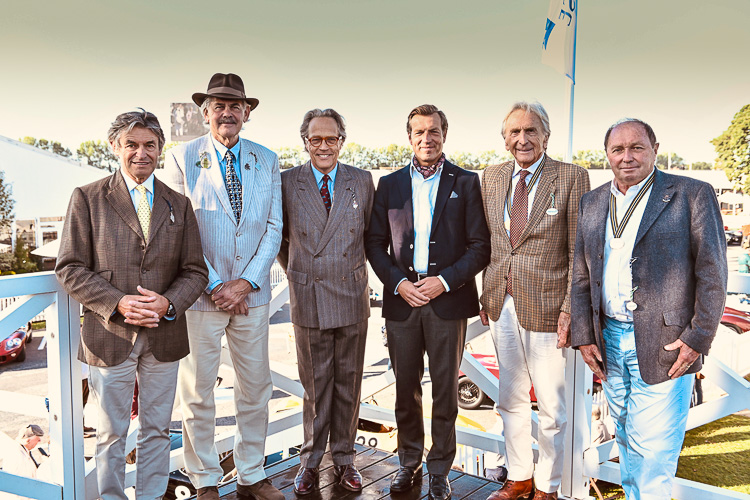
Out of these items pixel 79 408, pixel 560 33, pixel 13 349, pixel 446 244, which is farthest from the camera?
pixel 13 349

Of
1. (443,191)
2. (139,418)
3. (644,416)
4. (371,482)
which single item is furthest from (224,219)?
(644,416)

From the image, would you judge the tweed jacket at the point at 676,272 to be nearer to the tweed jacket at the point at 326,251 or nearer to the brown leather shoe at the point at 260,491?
the tweed jacket at the point at 326,251

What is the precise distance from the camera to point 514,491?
2.76m

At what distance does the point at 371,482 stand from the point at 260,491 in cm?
60

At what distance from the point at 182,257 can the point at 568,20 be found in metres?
7.05

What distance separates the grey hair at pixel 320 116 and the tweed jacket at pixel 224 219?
1.06 ft

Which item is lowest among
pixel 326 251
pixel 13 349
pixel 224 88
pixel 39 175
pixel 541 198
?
pixel 13 349

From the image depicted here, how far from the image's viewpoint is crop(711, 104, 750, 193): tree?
28.8 m

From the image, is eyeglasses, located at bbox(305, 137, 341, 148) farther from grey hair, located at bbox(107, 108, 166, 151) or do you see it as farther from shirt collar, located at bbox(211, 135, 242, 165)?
grey hair, located at bbox(107, 108, 166, 151)

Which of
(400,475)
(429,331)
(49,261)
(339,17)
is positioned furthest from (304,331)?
(339,17)

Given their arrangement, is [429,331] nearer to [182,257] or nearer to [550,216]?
[550,216]

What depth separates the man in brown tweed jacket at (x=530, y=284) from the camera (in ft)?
8.45

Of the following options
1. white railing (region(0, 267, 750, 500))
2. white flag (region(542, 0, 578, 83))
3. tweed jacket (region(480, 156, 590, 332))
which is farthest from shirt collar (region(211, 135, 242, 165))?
white flag (region(542, 0, 578, 83))

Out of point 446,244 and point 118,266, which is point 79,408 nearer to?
point 118,266
